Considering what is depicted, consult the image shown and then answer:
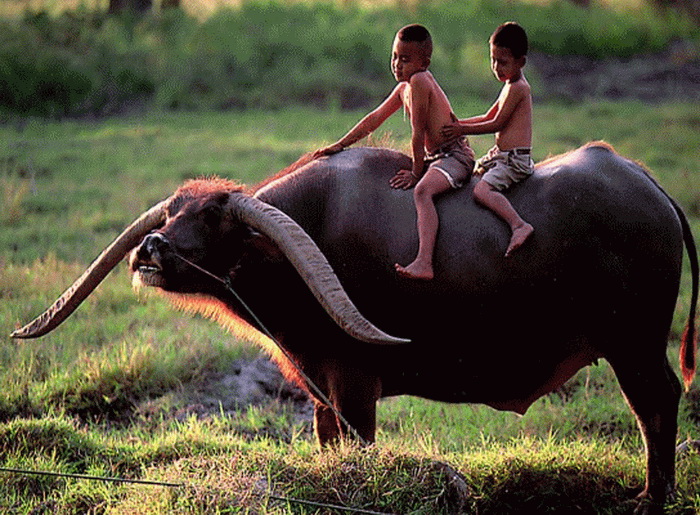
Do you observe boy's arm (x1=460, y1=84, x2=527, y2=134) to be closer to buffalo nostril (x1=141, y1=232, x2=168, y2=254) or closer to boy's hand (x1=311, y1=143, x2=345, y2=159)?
boy's hand (x1=311, y1=143, x2=345, y2=159)

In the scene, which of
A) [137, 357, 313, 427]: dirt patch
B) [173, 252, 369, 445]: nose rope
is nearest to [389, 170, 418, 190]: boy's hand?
[173, 252, 369, 445]: nose rope

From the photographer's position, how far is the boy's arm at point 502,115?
4.42 meters

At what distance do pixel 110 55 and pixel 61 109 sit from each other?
3.79 feet

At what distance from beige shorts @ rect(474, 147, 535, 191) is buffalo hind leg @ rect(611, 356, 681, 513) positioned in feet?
2.83

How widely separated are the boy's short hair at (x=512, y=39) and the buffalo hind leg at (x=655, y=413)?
4.36 ft

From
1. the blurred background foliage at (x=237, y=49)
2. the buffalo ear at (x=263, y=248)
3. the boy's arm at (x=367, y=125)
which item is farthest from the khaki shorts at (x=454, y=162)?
the blurred background foliage at (x=237, y=49)

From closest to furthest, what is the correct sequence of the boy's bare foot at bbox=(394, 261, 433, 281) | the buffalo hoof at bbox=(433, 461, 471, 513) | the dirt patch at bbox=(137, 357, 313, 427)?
1. the buffalo hoof at bbox=(433, 461, 471, 513)
2. the boy's bare foot at bbox=(394, 261, 433, 281)
3. the dirt patch at bbox=(137, 357, 313, 427)

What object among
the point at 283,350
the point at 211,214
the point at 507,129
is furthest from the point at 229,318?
the point at 507,129

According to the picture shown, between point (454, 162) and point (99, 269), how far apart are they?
156 cm

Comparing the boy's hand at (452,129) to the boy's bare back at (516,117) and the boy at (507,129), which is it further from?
the boy's bare back at (516,117)

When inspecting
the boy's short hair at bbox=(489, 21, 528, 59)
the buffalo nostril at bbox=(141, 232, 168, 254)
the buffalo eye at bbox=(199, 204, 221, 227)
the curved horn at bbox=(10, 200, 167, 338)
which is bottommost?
the curved horn at bbox=(10, 200, 167, 338)

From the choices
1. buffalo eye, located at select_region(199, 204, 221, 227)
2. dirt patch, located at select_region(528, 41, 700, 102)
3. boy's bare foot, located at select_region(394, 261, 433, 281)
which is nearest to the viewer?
boy's bare foot, located at select_region(394, 261, 433, 281)

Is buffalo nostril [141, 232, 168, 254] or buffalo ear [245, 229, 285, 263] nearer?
buffalo nostril [141, 232, 168, 254]

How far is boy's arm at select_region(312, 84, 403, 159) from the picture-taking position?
4.73 meters
